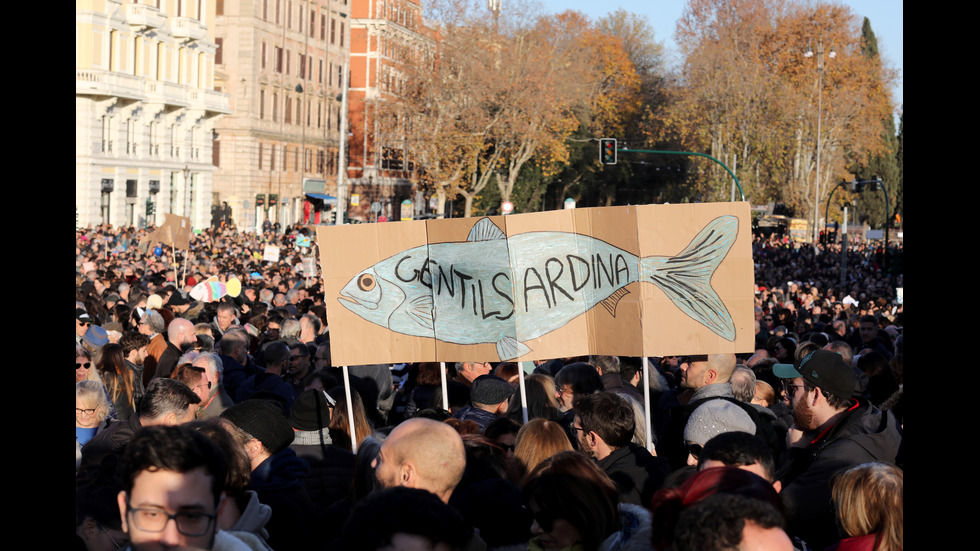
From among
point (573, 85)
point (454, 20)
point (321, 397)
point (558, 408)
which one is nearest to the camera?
point (321, 397)

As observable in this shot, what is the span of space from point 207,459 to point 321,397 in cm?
315

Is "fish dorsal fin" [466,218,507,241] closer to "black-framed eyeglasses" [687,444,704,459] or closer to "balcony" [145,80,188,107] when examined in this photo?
"black-framed eyeglasses" [687,444,704,459]

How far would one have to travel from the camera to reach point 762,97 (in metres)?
60.3

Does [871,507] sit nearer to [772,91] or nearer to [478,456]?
[478,456]

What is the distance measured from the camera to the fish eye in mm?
7238

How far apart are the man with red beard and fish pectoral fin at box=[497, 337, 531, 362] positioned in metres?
1.85

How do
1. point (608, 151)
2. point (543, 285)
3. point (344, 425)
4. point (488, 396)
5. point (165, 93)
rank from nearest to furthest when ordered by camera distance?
point (344, 425) → point (488, 396) → point (543, 285) → point (608, 151) → point (165, 93)

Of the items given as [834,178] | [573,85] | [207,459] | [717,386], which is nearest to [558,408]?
[717,386]

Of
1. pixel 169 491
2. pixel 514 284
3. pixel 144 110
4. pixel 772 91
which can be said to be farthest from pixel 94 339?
pixel 772 91

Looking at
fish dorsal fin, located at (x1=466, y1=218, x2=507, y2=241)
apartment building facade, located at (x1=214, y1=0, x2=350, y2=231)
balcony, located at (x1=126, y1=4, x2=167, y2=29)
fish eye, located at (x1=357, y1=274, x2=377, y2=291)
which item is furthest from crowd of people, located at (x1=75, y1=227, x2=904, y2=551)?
apartment building facade, located at (x1=214, y1=0, x2=350, y2=231)

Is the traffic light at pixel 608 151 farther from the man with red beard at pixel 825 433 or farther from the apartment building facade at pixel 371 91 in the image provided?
the apartment building facade at pixel 371 91

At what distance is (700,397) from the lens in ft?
Result: 21.4

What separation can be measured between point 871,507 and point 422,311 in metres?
3.78
